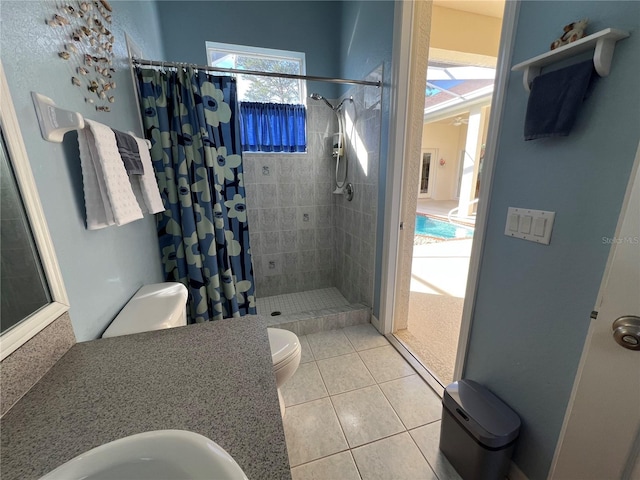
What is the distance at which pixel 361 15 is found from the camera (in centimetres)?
209

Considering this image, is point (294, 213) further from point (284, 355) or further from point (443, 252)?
point (443, 252)

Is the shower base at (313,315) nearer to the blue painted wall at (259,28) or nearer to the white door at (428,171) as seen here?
the blue painted wall at (259,28)

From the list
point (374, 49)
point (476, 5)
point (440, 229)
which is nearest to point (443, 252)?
point (440, 229)

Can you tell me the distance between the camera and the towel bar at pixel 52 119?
73 centimetres

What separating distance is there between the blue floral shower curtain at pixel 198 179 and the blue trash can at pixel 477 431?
5.02 feet

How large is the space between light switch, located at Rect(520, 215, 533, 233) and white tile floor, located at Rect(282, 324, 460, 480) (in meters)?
1.14

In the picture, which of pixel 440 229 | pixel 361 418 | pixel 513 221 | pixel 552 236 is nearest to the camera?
pixel 552 236

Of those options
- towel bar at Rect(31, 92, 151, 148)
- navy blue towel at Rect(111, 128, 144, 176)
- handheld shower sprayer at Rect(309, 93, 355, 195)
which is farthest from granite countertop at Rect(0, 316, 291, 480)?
handheld shower sprayer at Rect(309, 93, 355, 195)

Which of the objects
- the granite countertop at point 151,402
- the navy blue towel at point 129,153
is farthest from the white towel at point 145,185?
the granite countertop at point 151,402

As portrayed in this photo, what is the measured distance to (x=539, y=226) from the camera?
90cm

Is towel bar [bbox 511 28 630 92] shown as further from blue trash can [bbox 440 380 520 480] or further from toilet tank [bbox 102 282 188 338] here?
toilet tank [bbox 102 282 188 338]

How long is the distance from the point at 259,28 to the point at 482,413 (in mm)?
3270

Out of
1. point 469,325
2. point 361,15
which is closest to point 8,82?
point 469,325

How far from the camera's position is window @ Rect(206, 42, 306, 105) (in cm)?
242
